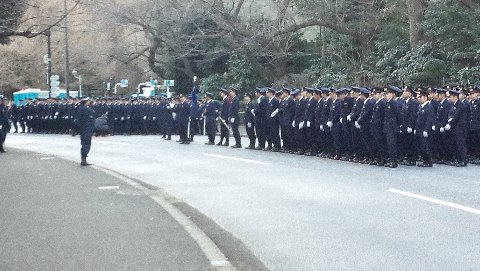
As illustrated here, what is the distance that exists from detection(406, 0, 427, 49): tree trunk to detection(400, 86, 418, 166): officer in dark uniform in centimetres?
1537

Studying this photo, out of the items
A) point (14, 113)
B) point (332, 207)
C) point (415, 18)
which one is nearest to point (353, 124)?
point (332, 207)

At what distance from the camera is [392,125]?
20.8m

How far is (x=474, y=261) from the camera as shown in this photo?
30.8 feet

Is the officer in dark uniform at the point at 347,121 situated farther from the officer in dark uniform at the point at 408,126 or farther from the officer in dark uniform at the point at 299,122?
the officer in dark uniform at the point at 299,122

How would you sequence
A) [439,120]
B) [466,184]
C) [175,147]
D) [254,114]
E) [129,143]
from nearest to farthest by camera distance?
[466,184], [439,120], [254,114], [175,147], [129,143]

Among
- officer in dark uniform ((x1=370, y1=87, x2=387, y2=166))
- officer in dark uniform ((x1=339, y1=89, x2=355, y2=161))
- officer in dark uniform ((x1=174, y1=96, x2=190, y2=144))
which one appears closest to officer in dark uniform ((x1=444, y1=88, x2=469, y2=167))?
officer in dark uniform ((x1=370, y1=87, x2=387, y2=166))

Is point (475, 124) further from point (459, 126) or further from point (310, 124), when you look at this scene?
point (310, 124)

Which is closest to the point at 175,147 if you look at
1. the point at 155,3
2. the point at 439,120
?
the point at 439,120

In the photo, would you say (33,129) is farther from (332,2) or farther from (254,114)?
(254,114)

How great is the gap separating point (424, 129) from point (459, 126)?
940mm

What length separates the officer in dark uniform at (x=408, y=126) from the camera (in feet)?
69.9

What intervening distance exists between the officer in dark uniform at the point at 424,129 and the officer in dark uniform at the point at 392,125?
484mm

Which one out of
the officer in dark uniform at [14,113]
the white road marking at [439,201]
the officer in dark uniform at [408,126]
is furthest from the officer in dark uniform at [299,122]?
the officer in dark uniform at [14,113]

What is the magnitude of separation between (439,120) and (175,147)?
11.6 m
